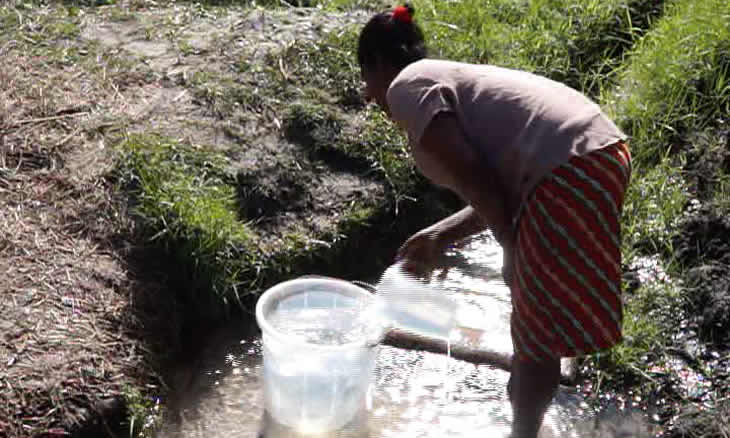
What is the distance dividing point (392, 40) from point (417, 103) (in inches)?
12.5

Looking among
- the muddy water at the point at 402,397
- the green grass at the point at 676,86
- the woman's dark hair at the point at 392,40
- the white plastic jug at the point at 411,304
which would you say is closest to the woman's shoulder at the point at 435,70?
the woman's dark hair at the point at 392,40

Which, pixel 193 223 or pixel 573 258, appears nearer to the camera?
pixel 573 258

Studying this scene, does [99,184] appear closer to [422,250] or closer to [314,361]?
[314,361]

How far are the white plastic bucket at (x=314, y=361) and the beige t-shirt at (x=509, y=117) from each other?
0.68m

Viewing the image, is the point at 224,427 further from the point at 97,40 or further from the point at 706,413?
the point at 97,40

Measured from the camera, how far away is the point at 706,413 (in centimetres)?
315

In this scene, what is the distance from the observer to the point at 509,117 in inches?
99.9

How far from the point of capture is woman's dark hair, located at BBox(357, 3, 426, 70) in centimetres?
275

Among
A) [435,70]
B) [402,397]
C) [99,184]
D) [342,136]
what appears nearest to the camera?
[435,70]

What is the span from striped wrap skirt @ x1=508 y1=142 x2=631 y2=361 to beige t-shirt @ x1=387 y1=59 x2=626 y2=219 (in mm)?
52

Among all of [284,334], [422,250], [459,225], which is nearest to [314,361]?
[284,334]

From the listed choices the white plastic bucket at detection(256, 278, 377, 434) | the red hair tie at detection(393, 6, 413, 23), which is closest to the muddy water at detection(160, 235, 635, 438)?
the white plastic bucket at detection(256, 278, 377, 434)

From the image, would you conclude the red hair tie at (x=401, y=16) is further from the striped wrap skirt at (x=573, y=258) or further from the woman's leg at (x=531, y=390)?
the woman's leg at (x=531, y=390)

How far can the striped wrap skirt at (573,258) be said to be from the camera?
246 centimetres
